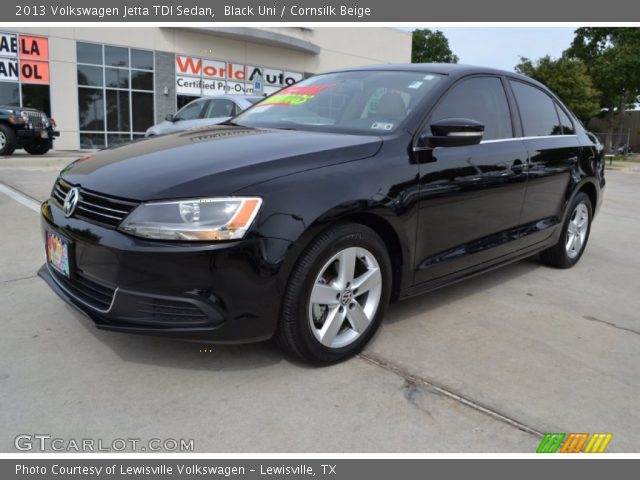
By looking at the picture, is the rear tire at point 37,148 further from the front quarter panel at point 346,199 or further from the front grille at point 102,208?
the front quarter panel at point 346,199

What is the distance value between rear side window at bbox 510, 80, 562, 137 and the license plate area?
3.18m

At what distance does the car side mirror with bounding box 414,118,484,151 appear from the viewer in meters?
3.13

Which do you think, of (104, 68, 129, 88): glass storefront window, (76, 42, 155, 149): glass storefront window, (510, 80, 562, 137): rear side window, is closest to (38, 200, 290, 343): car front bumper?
(510, 80, 562, 137): rear side window

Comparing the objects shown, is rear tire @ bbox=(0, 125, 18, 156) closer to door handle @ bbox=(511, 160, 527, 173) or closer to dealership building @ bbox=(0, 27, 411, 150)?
dealership building @ bbox=(0, 27, 411, 150)

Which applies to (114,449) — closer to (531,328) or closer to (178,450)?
(178,450)

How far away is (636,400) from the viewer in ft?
Result: 8.98

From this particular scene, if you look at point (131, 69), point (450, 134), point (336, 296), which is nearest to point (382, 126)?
point (450, 134)

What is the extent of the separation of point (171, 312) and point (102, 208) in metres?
0.60

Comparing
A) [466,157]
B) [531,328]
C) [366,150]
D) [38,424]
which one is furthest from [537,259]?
[38,424]

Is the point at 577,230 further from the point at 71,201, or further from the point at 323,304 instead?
the point at 71,201

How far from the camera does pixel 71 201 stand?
2809mm

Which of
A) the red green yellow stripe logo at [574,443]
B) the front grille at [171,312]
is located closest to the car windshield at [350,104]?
the front grille at [171,312]

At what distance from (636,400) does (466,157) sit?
1.61 meters
